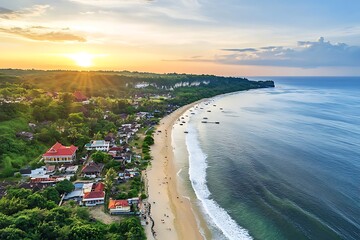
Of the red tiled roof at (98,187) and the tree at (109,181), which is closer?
the red tiled roof at (98,187)

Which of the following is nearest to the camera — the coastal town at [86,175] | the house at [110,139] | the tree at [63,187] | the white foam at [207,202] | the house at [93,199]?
the coastal town at [86,175]

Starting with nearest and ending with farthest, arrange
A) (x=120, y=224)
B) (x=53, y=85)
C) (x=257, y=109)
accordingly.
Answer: (x=120, y=224)
(x=257, y=109)
(x=53, y=85)

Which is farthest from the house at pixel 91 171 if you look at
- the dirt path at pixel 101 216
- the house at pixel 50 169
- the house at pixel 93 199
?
the dirt path at pixel 101 216

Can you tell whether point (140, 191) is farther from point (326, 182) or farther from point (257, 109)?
point (257, 109)

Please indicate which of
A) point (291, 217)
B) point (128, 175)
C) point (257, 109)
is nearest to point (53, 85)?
point (257, 109)

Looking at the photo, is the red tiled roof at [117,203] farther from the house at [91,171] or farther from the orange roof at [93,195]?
the house at [91,171]

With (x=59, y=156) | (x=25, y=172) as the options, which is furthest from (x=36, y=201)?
(x=59, y=156)

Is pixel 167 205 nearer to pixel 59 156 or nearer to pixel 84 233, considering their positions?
pixel 84 233
